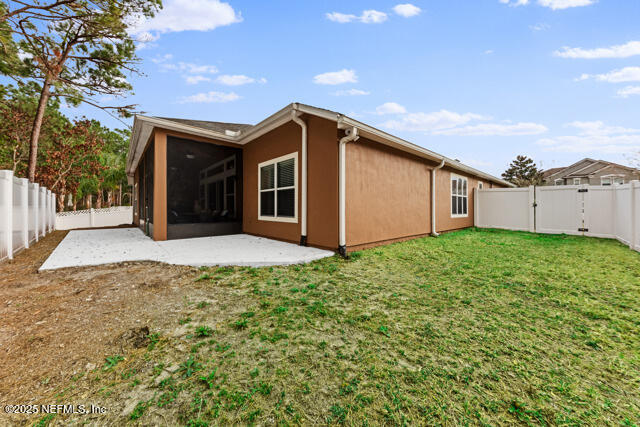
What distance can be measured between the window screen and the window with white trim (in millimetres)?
6077

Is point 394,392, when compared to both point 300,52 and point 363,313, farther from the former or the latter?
point 300,52

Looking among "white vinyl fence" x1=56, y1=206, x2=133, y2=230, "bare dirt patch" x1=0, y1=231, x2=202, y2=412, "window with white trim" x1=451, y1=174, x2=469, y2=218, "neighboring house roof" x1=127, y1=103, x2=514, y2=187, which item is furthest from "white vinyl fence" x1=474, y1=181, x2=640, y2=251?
"white vinyl fence" x1=56, y1=206, x2=133, y2=230

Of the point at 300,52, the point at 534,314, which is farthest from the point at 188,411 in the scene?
the point at 300,52

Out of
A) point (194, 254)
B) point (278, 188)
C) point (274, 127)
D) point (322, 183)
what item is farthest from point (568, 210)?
point (194, 254)

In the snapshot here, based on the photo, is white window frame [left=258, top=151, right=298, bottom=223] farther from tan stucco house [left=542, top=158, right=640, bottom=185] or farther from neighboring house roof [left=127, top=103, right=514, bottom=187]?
tan stucco house [left=542, top=158, right=640, bottom=185]

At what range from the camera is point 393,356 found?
161cm

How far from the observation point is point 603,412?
1.21 metres

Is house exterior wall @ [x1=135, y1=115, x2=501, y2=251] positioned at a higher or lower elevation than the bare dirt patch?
higher

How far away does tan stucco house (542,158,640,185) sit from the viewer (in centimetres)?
2183

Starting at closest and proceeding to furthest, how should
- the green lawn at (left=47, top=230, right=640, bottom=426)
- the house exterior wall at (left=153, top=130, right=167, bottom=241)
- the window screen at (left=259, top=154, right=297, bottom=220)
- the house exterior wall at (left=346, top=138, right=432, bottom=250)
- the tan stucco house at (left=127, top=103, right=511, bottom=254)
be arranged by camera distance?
the green lawn at (left=47, top=230, right=640, bottom=426) < the tan stucco house at (left=127, top=103, right=511, bottom=254) < the house exterior wall at (left=346, top=138, right=432, bottom=250) < the window screen at (left=259, top=154, right=297, bottom=220) < the house exterior wall at (left=153, top=130, right=167, bottom=241)

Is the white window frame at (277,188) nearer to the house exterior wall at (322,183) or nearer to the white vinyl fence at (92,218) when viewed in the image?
the house exterior wall at (322,183)

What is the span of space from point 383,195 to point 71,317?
5.11 m

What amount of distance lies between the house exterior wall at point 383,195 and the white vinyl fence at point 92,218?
14351 mm

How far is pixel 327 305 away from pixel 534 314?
1.94m
